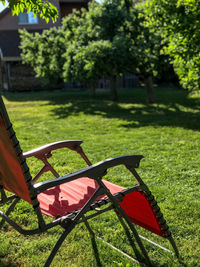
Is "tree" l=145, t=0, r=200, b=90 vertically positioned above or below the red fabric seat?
above

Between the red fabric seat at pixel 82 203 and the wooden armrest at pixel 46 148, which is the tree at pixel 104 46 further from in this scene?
the red fabric seat at pixel 82 203

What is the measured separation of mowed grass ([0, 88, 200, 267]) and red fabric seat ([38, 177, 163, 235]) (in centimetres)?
33

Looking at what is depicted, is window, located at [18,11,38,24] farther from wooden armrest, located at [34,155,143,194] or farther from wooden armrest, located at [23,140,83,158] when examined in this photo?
wooden armrest, located at [34,155,143,194]

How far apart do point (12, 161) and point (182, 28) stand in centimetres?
711

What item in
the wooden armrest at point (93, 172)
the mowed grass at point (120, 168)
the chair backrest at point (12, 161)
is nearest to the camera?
the chair backrest at point (12, 161)

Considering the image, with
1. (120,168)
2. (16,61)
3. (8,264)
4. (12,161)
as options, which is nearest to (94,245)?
(8,264)

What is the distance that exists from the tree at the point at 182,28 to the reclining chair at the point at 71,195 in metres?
5.91

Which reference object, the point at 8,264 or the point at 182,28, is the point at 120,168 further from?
the point at 182,28

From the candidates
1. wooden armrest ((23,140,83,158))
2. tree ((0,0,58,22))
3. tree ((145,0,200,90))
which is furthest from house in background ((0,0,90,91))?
wooden armrest ((23,140,83,158))

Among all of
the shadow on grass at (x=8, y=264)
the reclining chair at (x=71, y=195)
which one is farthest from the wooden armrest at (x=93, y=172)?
the shadow on grass at (x=8, y=264)

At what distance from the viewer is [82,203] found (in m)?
2.58

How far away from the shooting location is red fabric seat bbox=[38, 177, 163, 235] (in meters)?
2.53

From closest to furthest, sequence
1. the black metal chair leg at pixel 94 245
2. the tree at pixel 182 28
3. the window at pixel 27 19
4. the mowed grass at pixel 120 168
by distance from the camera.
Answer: the black metal chair leg at pixel 94 245 → the mowed grass at pixel 120 168 → the tree at pixel 182 28 → the window at pixel 27 19

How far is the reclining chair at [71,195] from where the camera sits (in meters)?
2.00
